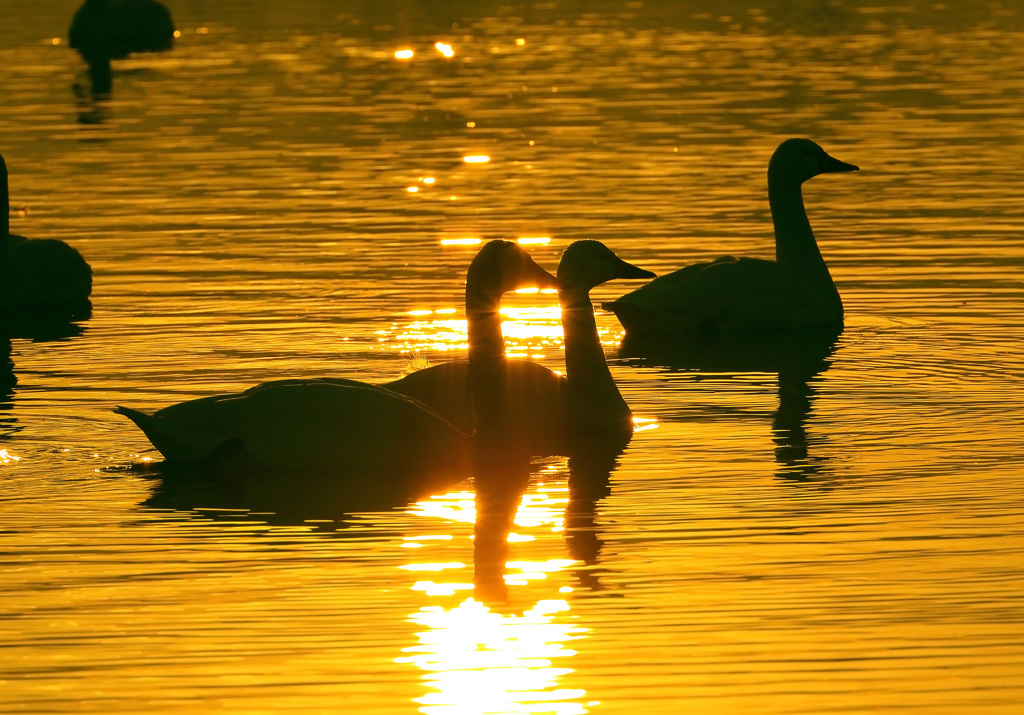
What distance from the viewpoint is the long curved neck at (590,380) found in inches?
501

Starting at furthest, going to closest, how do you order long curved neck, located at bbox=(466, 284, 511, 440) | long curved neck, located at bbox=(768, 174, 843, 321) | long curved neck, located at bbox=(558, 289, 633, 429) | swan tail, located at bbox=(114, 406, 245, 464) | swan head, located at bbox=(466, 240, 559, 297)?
long curved neck, located at bbox=(768, 174, 843, 321) → long curved neck, located at bbox=(558, 289, 633, 429) → swan head, located at bbox=(466, 240, 559, 297) → long curved neck, located at bbox=(466, 284, 511, 440) → swan tail, located at bbox=(114, 406, 245, 464)

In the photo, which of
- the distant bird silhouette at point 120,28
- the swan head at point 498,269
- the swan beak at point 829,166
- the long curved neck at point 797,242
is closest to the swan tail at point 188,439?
the swan head at point 498,269

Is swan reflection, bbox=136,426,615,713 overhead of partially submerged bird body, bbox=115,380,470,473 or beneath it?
beneath

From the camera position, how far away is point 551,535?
10.4m

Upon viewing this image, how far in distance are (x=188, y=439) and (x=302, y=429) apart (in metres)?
0.63

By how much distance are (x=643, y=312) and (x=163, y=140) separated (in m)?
15.2

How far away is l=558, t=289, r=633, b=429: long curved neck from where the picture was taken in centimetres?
1272

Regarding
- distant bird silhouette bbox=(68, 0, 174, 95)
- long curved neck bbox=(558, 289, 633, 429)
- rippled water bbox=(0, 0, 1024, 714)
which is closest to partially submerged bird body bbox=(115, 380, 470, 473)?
rippled water bbox=(0, 0, 1024, 714)

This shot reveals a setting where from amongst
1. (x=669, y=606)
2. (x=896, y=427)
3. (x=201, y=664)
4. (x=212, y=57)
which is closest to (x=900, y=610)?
(x=669, y=606)

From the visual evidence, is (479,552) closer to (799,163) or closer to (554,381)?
(554,381)

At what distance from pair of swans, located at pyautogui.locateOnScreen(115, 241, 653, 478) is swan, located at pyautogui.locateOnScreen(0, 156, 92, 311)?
6.52 metres

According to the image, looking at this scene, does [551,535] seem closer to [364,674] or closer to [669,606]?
[669,606]

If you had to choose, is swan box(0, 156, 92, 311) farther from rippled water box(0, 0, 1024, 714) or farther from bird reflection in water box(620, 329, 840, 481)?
bird reflection in water box(620, 329, 840, 481)

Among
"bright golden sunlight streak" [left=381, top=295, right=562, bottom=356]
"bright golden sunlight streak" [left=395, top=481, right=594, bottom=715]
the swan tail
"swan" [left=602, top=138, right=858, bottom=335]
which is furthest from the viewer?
"swan" [left=602, top=138, right=858, bottom=335]
